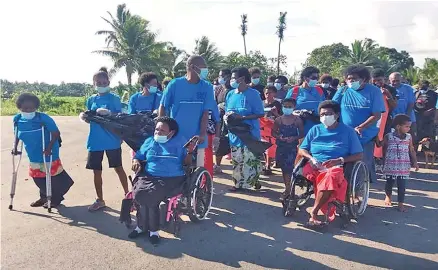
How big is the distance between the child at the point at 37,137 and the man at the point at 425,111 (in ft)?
26.0

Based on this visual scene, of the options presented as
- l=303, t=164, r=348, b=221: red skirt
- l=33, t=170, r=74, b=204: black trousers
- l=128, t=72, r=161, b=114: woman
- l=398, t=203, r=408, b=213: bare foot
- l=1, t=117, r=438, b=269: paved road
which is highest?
l=128, t=72, r=161, b=114: woman

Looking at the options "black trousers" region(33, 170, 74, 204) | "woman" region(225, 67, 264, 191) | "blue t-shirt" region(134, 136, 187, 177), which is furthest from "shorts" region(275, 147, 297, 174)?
"black trousers" region(33, 170, 74, 204)

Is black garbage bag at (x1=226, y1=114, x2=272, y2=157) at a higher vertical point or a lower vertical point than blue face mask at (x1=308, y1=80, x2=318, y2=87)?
lower

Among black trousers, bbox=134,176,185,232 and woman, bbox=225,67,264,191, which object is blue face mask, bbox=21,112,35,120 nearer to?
black trousers, bbox=134,176,185,232

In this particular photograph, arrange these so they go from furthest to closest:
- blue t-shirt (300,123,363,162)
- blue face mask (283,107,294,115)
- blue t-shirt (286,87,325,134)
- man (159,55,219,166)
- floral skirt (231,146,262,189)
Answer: blue t-shirt (286,87,325,134)
floral skirt (231,146,262,189)
blue face mask (283,107,294,115)
man (159,55,219,166)
blue t-shirt (300,123,363,162)

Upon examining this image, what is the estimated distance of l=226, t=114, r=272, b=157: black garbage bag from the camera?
6.54 m

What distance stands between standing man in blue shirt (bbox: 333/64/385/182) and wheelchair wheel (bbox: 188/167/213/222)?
6.69ft

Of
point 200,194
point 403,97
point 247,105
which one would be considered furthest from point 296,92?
point 200,194

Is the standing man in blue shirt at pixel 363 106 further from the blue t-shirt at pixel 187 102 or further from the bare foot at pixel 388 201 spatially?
the blue t-shirt at pixel 187 102

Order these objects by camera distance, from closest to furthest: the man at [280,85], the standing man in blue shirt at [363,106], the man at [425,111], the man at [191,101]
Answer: the man at [191,101] < the standing man in blue shirt at [363,106] < the man at [280,85] < the man at [425,111]

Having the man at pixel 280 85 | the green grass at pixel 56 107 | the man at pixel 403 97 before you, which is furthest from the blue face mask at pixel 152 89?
the green grass at pixel 56 107

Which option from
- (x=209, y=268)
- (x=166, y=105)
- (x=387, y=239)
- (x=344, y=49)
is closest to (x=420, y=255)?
(x=387, y=239)

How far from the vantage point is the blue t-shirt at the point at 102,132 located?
5828 mm

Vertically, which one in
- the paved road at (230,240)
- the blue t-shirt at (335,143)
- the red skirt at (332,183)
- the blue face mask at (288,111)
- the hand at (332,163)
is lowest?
the paved road at (230,240)
